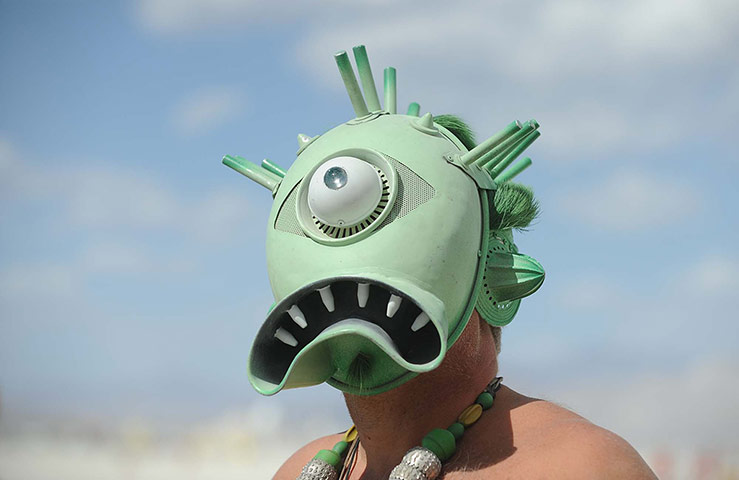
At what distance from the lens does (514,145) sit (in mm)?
3537

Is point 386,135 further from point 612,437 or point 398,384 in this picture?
point 612,437

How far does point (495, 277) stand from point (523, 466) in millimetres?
690

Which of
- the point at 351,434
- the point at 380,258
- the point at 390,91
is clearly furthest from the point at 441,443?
the point at 390,91

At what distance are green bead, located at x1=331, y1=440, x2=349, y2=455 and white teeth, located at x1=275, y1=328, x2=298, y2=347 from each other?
76cm

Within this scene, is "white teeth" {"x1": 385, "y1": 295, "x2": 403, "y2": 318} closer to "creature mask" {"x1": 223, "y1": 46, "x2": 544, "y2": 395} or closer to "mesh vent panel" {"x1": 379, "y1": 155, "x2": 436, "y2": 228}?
"creature mask" {"x1": 223, "y1": 46, "x2": 544, "y2": 395}

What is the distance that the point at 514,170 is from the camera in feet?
12.8

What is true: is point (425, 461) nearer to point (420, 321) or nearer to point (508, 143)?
point (420, 321)

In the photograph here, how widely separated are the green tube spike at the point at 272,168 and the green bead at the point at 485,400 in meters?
1.17

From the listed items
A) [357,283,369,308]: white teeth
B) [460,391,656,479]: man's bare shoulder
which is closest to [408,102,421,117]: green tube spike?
[357,283,369,308]: white teeth

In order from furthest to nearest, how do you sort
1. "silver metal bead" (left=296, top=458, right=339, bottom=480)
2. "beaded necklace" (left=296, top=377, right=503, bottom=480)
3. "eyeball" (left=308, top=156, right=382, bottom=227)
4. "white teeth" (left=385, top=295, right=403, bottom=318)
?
1. "silver metal bead" (left=296, top=458, right=339, bottom=480)
2. "beaded necklace" (left=296, top=377, right=503, bottom=480)
3. "eyeball" (left=308, top=156, right=382, bottom=227)
4. "white teeth" (left=385, top=295, right=403, bottom=318)

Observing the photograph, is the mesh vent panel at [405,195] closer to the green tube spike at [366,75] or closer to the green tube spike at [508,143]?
the green tube spike at [508,143]

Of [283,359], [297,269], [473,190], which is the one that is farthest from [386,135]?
[283,359]

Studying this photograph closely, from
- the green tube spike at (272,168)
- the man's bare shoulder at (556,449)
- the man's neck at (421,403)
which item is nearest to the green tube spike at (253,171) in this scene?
the green tube spike at (272,168)

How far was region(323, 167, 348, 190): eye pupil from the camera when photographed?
315 centimetres
